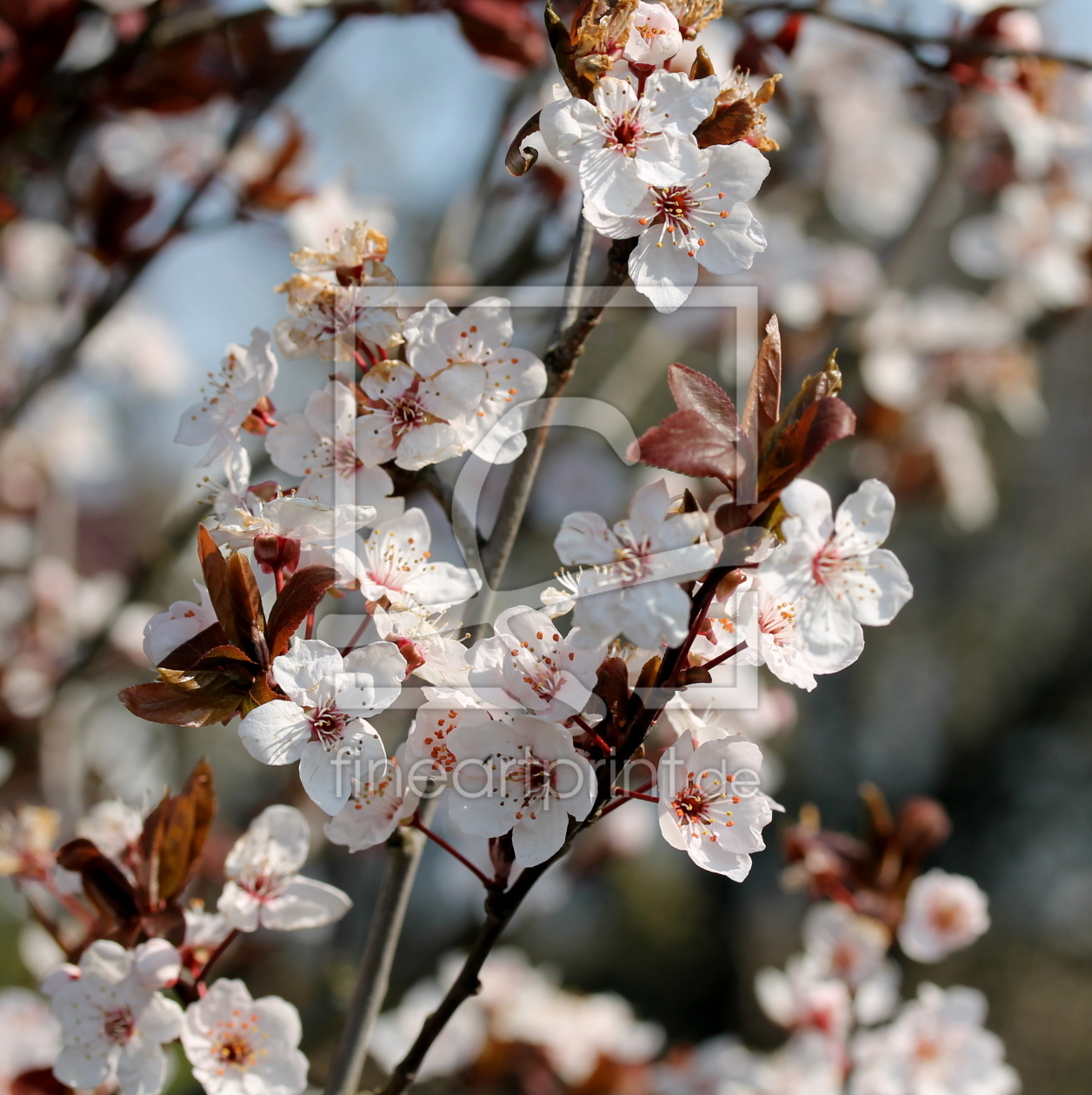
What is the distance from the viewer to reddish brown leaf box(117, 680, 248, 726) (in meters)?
0.62

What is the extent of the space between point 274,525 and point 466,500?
25 cm

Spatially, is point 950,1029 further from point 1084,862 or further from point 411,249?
point 1084,862

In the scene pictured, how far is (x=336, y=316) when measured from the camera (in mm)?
717

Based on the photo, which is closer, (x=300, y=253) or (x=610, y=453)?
(x=300, y=253)

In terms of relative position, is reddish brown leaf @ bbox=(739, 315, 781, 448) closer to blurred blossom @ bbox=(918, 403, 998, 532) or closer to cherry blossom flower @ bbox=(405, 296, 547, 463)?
cherry blossom flower @ bbox=(405, 296, 547, 463)

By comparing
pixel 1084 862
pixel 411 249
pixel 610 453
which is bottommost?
pixel 1084 862

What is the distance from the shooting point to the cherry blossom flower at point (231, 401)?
71cm

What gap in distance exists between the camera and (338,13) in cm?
142

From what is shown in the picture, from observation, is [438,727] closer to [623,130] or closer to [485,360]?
[485,360]

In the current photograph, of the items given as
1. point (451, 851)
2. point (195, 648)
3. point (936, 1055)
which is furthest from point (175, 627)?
point (936, 1055)

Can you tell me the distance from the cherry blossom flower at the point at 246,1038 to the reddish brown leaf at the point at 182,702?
0.24 metres

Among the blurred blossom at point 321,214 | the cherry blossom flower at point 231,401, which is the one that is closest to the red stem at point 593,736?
the cherry blossom flower at point 231,401

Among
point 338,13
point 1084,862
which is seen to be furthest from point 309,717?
point 1084,862

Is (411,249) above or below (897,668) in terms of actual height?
above
